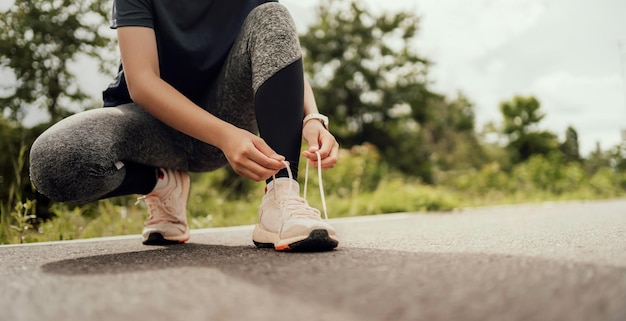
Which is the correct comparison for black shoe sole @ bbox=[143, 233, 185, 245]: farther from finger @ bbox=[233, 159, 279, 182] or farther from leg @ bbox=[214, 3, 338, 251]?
finger @ bbox=[233, 159, 279, 182]

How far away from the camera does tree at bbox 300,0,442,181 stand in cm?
2106

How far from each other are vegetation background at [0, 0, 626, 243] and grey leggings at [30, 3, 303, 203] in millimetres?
913

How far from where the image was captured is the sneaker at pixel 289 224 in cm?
145

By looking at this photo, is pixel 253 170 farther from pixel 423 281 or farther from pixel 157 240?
pixel 157 240

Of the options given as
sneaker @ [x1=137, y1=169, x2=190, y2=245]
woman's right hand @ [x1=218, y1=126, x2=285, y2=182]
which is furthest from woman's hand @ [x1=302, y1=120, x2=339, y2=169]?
sneaker @ [x1=137, y1=169, x2=190, y2=245]

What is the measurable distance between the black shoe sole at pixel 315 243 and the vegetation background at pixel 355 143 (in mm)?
1579

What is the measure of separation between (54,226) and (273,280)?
228 centimetres

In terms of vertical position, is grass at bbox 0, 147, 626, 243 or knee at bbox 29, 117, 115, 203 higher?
knee at bbox 29, 117, 115, 203

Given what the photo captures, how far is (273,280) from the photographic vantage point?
1.00 metres

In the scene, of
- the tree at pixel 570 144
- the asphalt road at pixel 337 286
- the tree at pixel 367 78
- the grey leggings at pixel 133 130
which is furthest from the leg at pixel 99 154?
the tree at pixel 570 144

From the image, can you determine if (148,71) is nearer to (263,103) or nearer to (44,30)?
(263,103)

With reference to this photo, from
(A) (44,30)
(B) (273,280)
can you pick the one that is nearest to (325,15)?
(A) (44,30)

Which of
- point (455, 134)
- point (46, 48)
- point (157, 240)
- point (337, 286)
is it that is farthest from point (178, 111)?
point (455, 134)

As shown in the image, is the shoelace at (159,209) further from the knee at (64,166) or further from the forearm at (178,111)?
the forearm at (178,111)
